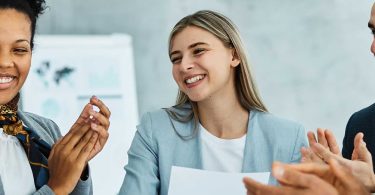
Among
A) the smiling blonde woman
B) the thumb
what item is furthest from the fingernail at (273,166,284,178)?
the smiling blonde woman

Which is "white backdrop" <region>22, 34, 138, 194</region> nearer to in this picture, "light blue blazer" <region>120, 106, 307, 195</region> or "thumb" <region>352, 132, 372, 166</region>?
"light blue blazer" <region>120, 106, 307, 195</region>

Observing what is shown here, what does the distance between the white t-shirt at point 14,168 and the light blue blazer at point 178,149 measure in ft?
0.85

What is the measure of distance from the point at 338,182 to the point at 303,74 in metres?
3.07

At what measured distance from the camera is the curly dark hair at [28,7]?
1.35m

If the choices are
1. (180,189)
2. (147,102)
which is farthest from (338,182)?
(147,102)

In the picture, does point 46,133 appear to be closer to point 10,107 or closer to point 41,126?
point 41,126

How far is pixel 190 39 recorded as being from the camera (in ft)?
5.49

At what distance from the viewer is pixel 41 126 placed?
5.24ft

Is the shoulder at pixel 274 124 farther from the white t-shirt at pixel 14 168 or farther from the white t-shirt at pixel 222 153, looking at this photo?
the white t-shirt at pixel 14 168

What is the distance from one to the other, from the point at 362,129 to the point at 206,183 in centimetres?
60

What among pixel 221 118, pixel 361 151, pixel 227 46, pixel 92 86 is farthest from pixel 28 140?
pixel 92 86

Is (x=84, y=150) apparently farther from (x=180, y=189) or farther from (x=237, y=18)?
(x=237, y=18)

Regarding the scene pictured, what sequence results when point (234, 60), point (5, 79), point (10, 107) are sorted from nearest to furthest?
1. point (5, 79)
2. point (10, 107)
3. point (234, 60)

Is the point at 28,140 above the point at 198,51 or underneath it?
underneath
